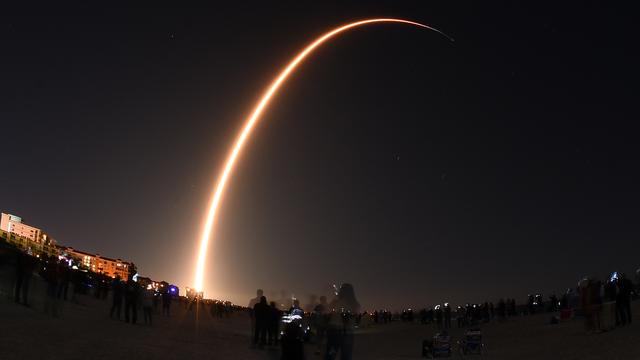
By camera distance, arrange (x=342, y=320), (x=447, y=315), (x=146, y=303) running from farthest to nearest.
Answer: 1. (x=447, y=315)
2. (x=146, y=303)
3. (x=342, y=320)

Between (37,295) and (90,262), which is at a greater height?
(90,262)

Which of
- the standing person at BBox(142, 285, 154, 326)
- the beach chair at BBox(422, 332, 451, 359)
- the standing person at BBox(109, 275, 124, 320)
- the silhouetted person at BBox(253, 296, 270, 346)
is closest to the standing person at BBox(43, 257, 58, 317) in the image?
the standing person at BBox(109, 275, 124, 320)

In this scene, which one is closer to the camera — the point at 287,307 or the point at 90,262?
the point at 287,307

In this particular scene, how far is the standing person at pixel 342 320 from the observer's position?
1302 cm

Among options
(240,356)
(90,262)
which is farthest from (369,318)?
(90,262)

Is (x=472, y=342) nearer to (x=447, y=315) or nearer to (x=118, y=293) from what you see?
(x=118, y=293)

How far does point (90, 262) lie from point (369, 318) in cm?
12147

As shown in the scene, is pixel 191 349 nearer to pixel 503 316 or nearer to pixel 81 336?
pixel 81 336

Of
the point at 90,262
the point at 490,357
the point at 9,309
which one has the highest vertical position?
the point at 90,262

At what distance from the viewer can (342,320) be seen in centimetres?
1334

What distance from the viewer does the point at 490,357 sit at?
1894 centimetres

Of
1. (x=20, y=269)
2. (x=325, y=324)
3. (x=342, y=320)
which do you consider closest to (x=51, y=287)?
(x=20, y=269)

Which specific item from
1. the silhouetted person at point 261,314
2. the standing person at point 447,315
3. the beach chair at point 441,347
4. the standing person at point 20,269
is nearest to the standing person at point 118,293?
the standing person at point 20,269

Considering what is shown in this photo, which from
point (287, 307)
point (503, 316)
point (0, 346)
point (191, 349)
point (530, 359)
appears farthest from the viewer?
point (503, 316)
